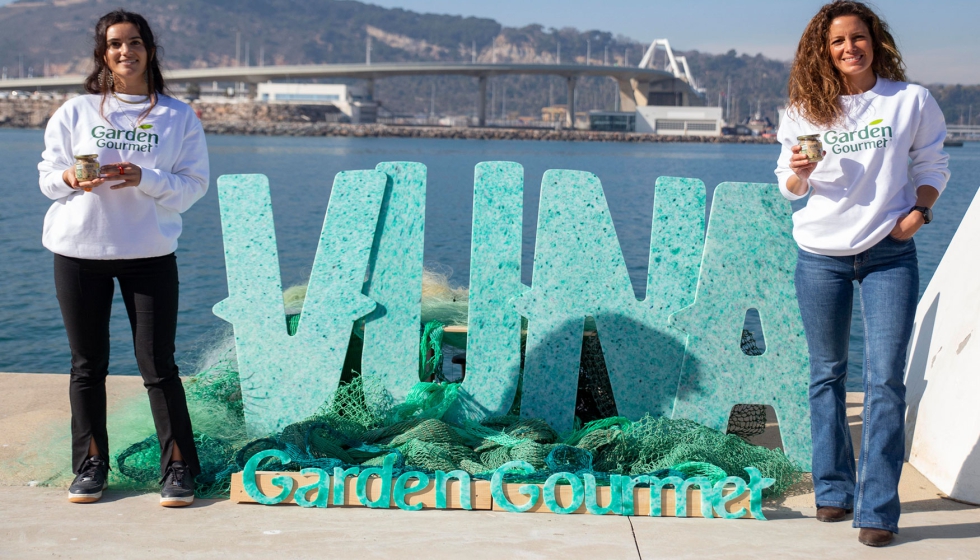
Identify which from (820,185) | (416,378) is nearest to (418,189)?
(416,378)

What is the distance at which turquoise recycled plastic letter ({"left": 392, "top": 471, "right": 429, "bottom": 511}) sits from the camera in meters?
3.31

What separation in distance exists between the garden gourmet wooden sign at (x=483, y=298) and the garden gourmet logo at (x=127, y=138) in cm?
73

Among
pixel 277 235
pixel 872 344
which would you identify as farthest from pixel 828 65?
pixel 277 235

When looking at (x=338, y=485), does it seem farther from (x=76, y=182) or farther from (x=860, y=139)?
(x=860, y=139)

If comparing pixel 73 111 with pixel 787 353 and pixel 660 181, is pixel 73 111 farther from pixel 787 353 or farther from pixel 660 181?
pixel 787 353

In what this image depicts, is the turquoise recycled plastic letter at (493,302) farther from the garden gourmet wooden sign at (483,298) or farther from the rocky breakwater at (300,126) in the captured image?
the rocky breakwater at (300,126)

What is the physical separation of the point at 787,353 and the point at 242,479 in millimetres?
2264

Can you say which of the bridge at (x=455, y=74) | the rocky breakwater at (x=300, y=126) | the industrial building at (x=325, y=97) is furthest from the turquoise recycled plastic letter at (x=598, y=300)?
the industrial building at (x=325, y=97)

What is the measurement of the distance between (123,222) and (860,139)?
2.53 meters

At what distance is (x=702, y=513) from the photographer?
3.27m

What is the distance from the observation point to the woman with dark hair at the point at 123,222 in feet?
10.4

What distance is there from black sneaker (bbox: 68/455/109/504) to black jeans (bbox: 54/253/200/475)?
0.03 metres

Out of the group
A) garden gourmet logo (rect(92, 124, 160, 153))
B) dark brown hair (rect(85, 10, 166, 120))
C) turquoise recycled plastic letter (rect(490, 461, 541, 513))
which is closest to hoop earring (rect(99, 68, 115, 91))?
dark brown hair (rect(85, 10, 166, 120))

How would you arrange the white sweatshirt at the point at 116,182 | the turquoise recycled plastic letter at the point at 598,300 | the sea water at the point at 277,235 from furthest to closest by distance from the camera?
the sea water at the point at 277,235 → the turquoise recycled plastic letter at the point at 598,300 → the white sweatshirt at the point at 116,182
